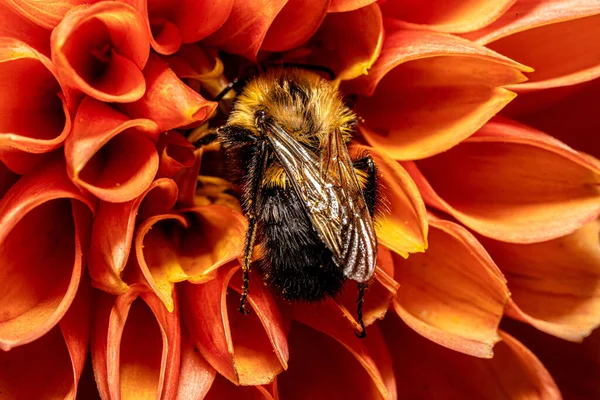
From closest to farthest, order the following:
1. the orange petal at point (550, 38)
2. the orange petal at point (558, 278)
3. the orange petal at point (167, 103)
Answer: the orange petal at point (167, 103), the orange petal at point (550, 38), the orange petal at point (558, 278)

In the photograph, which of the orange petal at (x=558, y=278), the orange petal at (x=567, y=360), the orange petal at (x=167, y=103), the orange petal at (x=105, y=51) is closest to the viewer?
the orange petal at (x=105, y=51)

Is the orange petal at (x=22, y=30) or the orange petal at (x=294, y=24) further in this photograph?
the orange petal at (x=294, y=24)

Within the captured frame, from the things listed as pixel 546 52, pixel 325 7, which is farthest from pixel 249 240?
pixel 546 52

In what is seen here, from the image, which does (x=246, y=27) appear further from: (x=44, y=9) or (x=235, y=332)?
(x=235, y=332)

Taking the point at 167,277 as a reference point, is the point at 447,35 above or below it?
above

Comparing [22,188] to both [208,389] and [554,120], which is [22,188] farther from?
[554,120]

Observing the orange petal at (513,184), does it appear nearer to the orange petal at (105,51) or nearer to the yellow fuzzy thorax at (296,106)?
the yellow fuzzy thorax at (296,106)

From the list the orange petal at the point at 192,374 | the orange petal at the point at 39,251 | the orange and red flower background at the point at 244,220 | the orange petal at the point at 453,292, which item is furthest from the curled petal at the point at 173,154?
the orange petal at the point at 453,292

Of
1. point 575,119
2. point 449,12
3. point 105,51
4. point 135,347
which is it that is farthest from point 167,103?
point 575,119
